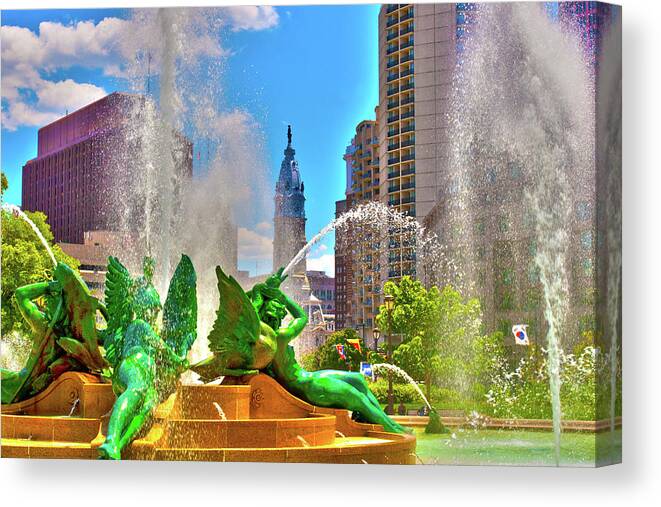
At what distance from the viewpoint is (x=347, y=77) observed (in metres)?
25.6

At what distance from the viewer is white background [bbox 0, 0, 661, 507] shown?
18.1 m

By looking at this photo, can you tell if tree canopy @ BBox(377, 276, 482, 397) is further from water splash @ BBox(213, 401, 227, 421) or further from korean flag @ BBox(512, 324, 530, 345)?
water splash @ BBox(213, 401, 227, 421)

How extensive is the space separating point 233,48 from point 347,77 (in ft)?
8.55

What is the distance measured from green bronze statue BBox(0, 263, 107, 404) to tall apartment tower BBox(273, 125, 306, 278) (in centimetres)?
663

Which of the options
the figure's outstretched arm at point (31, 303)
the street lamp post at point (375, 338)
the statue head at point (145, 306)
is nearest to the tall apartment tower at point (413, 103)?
the street lamp post at point (375, 338)

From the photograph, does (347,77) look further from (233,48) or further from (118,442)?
(118,442)

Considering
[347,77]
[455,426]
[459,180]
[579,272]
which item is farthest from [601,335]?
[347,77]

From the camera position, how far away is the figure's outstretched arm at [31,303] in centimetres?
2080

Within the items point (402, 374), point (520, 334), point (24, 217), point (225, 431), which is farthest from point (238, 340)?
point (24, 217)

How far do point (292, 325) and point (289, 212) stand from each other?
23.3ft

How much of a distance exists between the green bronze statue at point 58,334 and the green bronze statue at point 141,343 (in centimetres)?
95

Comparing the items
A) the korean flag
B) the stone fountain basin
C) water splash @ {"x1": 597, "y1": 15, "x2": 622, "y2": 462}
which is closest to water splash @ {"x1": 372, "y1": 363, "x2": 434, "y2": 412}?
the korean flag

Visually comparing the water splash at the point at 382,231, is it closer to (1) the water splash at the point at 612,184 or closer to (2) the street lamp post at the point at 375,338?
(2) the street lamp post at the point at 375,338

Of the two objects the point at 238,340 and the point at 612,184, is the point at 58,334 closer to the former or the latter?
the point at 238,340
